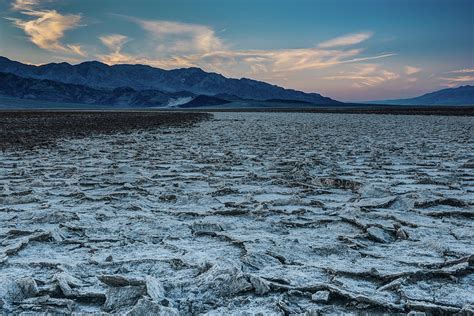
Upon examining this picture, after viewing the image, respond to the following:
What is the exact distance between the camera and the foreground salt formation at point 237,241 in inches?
70.2

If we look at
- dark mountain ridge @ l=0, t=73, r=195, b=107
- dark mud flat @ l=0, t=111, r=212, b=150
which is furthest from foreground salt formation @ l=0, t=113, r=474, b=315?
dark mountain ridge @ l=0, t=73, r=195, b=107

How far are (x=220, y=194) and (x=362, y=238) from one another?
1.60 m

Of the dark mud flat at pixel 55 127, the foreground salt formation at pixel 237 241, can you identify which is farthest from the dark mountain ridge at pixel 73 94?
the foreground salt formation at pixel 237 241

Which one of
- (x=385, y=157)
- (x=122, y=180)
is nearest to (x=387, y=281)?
(x=122, y=180)

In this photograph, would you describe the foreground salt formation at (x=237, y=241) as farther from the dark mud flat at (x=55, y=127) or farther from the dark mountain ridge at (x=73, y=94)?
the dark mountain ridge at (x=73, y=94)

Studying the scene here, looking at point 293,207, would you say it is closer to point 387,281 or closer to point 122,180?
point 387,281

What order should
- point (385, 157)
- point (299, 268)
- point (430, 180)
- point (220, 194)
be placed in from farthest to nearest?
1. point (385, 157)
2. point (430, 180)
3. point (220, 194)
4. point (299, 268)

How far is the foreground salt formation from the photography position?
5.85 ft

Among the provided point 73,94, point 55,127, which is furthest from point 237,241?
point 73,94

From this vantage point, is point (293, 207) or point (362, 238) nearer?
point (362, 238)

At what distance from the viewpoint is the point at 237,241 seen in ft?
8.32

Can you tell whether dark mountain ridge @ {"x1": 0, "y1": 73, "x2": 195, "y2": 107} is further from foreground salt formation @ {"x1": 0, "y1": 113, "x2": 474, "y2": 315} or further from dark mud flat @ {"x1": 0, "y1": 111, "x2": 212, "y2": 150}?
foreground salt formation @ {"x1": 0, "y1": 113, "x2": 474, "y2": 315}

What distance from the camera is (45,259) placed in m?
2.25

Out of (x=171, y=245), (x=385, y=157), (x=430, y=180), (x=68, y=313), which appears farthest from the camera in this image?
(x=385, y=157)
